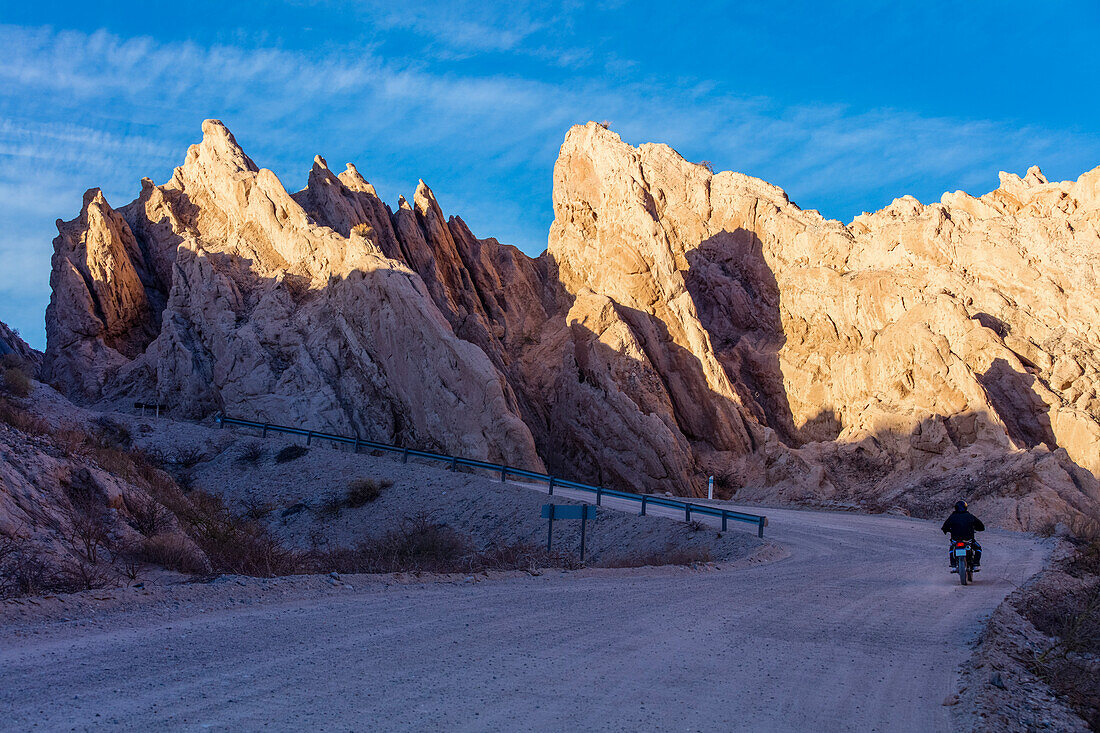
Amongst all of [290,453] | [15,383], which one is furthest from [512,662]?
[15,383]

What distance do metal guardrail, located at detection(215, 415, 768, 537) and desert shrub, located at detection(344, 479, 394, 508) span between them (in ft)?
9.77

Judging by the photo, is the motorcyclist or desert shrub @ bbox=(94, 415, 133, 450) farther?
desert shrub @ bbox=(94, 415, 133, 450)

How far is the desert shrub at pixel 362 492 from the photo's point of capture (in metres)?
28.0

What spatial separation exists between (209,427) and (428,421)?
9.37 meters

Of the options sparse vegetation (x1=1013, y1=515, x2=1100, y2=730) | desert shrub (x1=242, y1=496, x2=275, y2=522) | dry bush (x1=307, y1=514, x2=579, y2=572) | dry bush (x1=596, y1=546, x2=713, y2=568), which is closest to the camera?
sparse vegetation (x1=1013, y1=515, x2=1100, y2=730)

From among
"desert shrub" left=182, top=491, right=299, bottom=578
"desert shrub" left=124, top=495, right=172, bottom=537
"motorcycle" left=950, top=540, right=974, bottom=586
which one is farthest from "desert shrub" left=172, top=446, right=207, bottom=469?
"motorcycle" left=950, top=540, right=974, bottom=586

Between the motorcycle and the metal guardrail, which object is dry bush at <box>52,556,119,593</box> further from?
the metal guardrail

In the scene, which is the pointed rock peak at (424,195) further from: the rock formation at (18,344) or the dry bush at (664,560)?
the dry bush at (664,560)

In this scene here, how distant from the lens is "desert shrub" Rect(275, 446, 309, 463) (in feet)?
106

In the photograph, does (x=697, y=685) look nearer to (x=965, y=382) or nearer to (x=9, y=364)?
(x=965, y=382)

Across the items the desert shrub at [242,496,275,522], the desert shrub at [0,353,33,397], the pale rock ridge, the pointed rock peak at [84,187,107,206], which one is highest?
the pointed rock peak at [84,187,107,206]

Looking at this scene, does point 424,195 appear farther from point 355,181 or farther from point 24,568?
point 24,568

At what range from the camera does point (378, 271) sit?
4072 centimetres

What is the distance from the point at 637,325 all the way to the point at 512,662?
42.3 m
